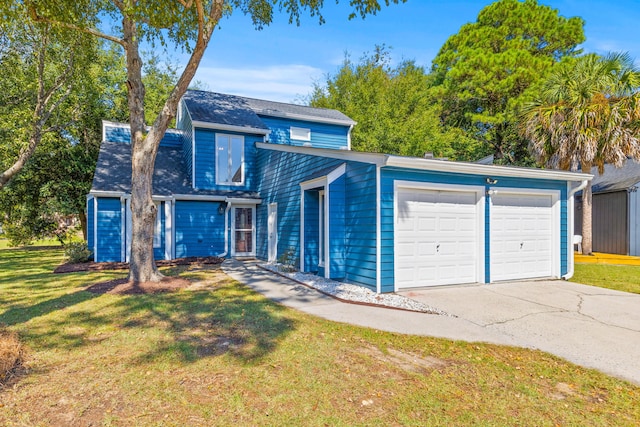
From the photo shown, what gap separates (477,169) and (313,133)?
10921 millimetres

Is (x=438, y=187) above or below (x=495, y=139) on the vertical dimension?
below

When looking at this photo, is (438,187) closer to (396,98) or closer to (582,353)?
(582,353)

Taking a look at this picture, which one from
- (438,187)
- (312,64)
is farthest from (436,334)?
(312,64)

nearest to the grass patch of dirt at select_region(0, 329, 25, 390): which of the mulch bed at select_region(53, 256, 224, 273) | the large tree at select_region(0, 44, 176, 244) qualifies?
the mulch bed at select_region(53, 256, 224, 273)

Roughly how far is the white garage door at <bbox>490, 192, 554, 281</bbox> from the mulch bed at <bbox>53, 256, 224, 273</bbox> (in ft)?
28.5

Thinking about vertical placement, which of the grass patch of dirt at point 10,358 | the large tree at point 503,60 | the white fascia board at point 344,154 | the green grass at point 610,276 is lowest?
the green grass at point 610,276

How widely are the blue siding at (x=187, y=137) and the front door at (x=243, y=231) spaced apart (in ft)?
7.86

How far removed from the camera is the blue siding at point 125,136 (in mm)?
15977

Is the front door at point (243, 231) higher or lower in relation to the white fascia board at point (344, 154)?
lower

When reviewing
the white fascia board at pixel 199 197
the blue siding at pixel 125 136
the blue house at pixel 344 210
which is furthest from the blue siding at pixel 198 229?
the blue siding at pixel 125 136

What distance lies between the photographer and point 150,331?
4.89 m

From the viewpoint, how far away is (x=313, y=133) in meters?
17.7

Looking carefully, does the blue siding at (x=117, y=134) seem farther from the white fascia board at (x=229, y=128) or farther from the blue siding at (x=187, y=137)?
the white fascia board at (x=229, y=128)

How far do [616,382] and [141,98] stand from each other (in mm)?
9828
